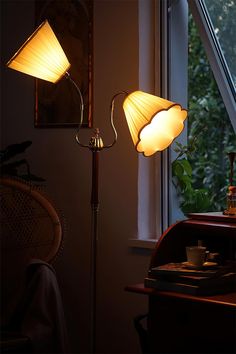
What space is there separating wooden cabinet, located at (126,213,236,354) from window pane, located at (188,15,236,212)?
21.0 inches

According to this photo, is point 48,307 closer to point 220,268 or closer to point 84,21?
point 220,268

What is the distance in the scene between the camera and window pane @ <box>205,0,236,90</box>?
278 centimetres

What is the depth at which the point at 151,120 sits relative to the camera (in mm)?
2211

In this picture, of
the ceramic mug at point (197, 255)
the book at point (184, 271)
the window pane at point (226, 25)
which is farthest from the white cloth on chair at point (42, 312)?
the window pane at point (226, 25)

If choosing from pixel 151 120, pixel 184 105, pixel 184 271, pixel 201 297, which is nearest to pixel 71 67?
A: pixel 184 105

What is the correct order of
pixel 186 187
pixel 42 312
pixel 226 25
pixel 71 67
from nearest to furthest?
pixel 42 312 < pixel 226 25 < pixel 186 187 < pixel 71 67

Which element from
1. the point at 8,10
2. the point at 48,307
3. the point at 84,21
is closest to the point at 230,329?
the point at 48,307

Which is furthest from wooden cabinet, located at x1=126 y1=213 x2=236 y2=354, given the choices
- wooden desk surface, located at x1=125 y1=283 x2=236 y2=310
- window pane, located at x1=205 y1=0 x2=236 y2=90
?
window pane, located at x1=205 y1=0 x2=236 y2=90

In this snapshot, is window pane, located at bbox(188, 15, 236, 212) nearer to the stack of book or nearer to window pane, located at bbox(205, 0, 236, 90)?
window pane, located at bbox(205, 0, 236, 90)

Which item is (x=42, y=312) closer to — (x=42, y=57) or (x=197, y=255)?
(x=197, y=255)

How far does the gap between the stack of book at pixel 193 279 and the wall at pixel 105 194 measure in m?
0.65

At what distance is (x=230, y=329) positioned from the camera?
228 cm

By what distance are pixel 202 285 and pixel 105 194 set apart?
0.99 meters

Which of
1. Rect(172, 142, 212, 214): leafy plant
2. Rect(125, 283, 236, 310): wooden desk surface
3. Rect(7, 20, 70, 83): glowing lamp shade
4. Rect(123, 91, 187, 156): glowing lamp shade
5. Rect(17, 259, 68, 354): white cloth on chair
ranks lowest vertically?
Rect(17, 259, 68, 354): white cloth on chair
